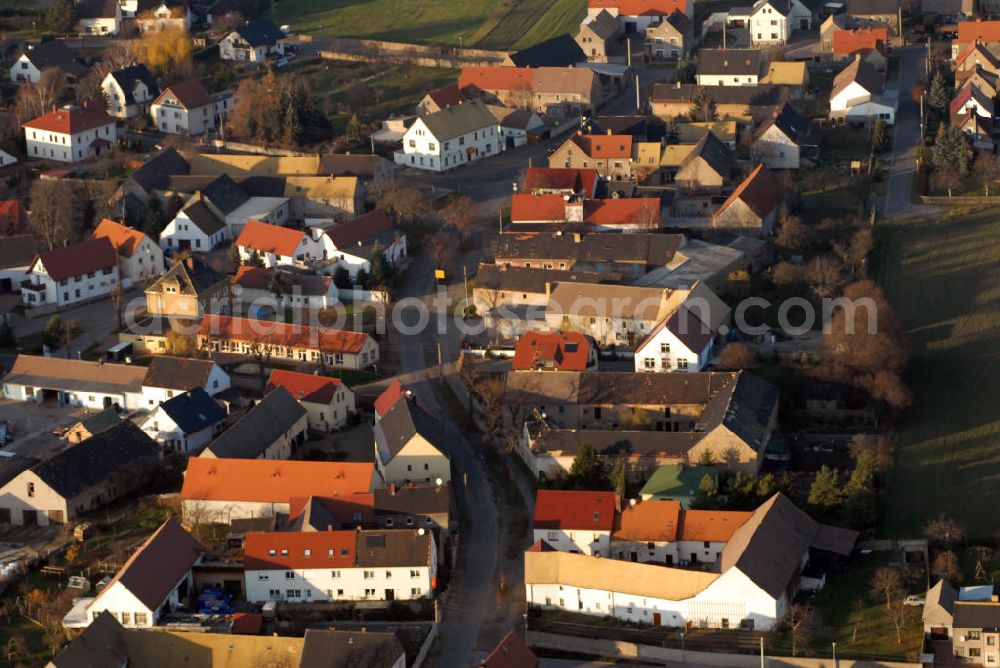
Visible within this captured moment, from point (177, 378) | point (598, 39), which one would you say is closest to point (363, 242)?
point (177, 378)

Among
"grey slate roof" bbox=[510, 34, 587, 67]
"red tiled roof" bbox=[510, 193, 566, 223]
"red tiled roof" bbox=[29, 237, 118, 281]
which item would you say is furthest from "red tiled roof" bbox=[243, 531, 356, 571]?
"grey slate roof" bbox=[510, 34, 587, 67]

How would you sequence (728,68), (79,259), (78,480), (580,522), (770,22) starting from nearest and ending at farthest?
(580,522) → (78,480) → (79,259) → (728,68) → (770,22)

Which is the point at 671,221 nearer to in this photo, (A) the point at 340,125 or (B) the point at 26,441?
(A) the point at 340,125

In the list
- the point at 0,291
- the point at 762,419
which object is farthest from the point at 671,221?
the point at 0,291

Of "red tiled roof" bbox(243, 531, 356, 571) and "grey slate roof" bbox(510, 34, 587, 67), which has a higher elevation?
"red tiled roof" bbox(243, 531, 356, 571)

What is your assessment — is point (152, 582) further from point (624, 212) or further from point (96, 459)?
point (624, 212)

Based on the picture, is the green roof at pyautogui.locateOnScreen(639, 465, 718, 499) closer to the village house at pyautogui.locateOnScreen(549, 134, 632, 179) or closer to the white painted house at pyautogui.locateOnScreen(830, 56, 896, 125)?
the village house at pyautogui.locateOnScreen(549, 134, 632, 179)
